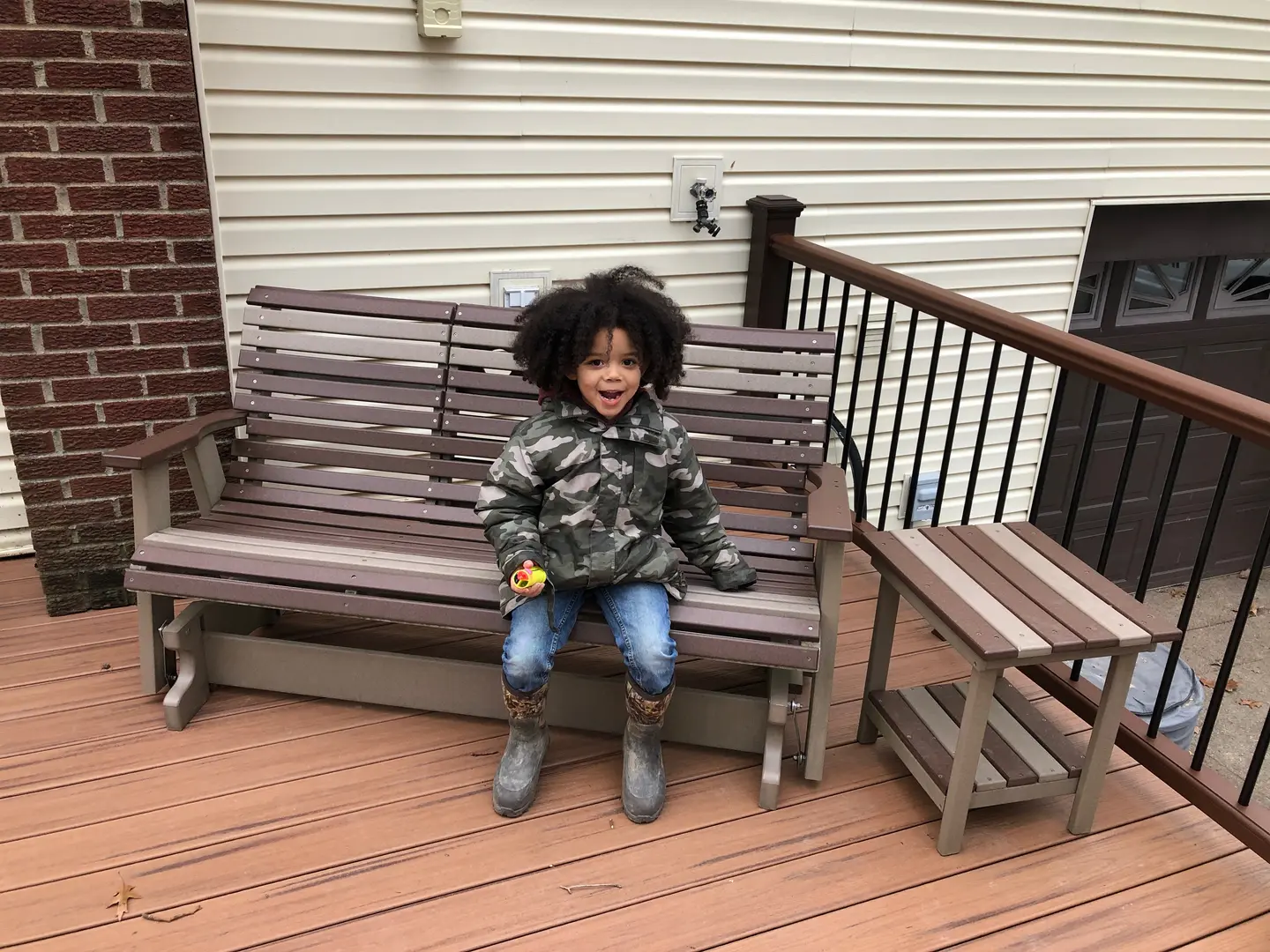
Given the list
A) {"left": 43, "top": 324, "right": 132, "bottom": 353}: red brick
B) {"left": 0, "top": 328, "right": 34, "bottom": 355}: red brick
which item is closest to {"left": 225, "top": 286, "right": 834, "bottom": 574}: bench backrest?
{"left": 43, "top": 324, "right": 132, "bottom": 353}: red brick

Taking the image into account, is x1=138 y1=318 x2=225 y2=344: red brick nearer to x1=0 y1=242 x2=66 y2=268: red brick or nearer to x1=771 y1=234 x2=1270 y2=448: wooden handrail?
x1=0 y1=242 x2=66 y2=268: red brick

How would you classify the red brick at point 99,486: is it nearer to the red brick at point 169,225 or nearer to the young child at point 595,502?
the red brick at point 169,225

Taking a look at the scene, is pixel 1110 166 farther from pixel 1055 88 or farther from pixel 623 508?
pixel 623 508

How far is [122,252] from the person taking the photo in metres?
2.56

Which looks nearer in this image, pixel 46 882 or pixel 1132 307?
pixel 46 882

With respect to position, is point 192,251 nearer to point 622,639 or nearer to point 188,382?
point 188,382

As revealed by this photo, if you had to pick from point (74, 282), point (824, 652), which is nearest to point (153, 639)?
point (74, 282)

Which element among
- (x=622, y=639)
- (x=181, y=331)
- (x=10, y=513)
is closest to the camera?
(x=622, y=639)

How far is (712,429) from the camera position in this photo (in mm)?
2559

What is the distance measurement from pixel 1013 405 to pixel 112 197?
146 inches

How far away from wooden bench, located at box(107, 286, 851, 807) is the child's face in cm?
48

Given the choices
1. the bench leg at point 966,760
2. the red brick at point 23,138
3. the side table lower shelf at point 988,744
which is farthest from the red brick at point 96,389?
the bench leg at point 966,760

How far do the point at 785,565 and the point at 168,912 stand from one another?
1507mm

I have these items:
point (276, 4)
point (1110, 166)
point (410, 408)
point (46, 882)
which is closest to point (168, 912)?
point (46, 882)
